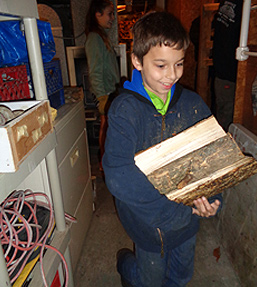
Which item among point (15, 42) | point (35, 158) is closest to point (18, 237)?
point (35, 158)

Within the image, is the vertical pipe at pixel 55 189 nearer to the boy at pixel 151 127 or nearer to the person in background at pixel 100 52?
the boy at pixel 151 127

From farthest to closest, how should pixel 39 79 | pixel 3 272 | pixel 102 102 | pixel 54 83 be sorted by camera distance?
1. pixel 102 102
2. pixel 54 83
3. pixel 39 79
4. pixel 3 272

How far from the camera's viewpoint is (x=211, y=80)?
9.78 ft

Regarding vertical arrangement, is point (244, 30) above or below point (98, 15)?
below

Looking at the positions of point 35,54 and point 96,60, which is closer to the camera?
point 35,54

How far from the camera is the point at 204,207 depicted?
92 cm

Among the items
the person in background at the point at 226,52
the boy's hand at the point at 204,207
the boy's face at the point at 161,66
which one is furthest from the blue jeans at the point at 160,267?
the person in background at the point at 226,52

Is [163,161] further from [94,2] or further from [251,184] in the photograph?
[94,2]

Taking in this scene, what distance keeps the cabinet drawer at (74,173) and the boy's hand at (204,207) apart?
25.9 inches

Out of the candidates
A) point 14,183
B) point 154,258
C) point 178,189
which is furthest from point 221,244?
point 14,183

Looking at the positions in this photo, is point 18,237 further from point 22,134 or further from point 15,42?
point 15,42

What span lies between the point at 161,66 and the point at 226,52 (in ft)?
5.21

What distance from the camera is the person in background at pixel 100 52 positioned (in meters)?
2.14

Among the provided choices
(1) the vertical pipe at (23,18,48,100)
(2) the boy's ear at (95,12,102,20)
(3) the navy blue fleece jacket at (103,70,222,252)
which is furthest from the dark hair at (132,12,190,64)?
(2) the boy's ear at (95,12,102,20)
